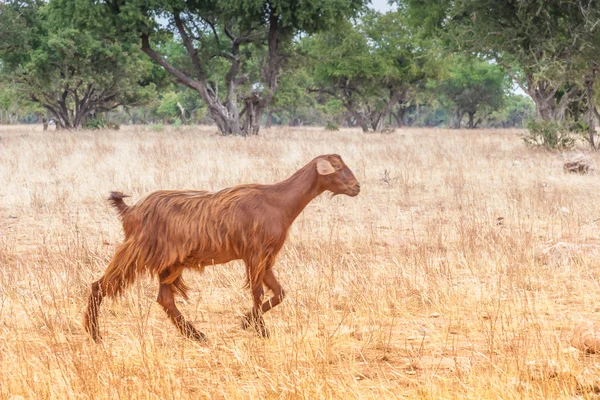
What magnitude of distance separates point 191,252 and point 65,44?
98.0 feet

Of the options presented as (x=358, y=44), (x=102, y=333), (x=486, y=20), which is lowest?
(x=102, y=333)

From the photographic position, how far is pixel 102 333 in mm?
4602

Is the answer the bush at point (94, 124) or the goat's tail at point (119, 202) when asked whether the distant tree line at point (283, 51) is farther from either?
the goat's tail at point (119, 202)

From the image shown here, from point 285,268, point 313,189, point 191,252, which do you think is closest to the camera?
point 191,252

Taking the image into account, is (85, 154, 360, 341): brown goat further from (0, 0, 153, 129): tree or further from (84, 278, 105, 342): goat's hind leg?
(0, 0, 153, 129): tree

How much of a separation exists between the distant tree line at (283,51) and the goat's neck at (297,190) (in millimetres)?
14167

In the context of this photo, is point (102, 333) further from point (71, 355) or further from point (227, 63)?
point (227, 63)

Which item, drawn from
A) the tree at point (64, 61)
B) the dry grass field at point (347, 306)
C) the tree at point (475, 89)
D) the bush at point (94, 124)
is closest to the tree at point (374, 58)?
the tree at point (64, 61)

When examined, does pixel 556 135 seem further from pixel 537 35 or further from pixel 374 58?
pixel 374 58

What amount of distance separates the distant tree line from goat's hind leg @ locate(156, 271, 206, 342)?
15025 millimetres

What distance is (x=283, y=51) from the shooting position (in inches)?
1166

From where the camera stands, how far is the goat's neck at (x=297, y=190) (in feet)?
15.1

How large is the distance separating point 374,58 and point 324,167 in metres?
40.6

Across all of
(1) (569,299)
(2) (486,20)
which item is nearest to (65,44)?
(2) (486,20)
